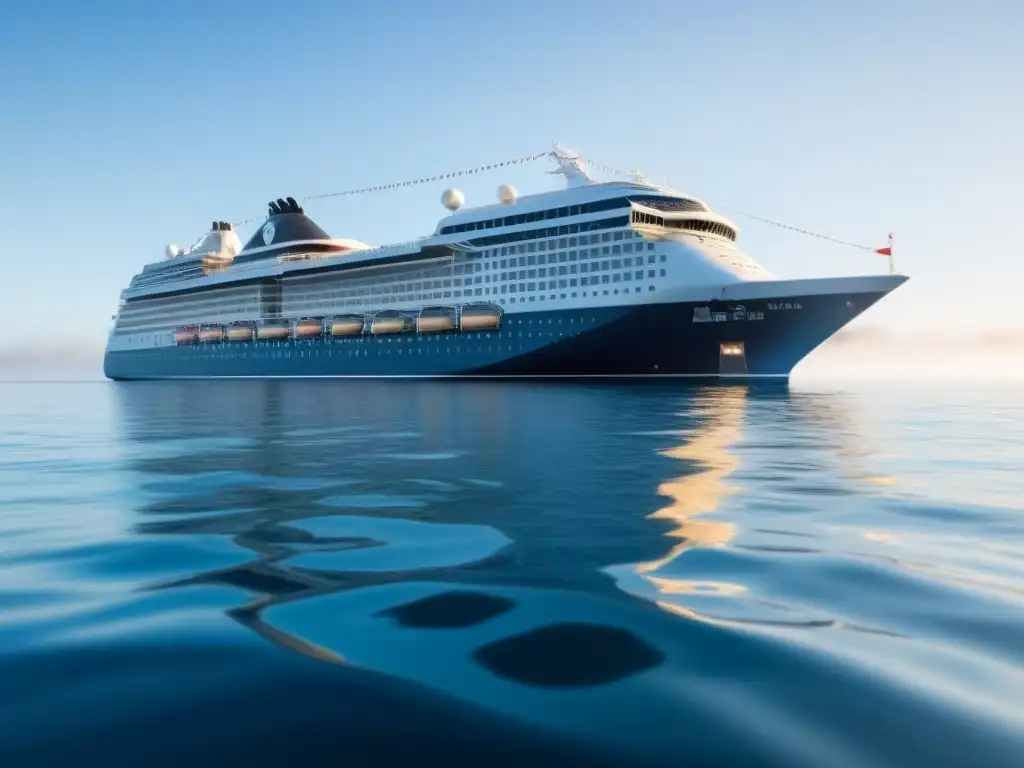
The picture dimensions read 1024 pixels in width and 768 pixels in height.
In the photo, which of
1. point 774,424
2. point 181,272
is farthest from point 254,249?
point 774,424

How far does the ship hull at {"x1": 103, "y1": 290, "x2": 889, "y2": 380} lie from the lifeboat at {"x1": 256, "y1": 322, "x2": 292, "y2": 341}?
43.2 feet

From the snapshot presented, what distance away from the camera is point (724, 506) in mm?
7137

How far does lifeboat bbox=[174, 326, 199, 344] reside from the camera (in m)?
76.2

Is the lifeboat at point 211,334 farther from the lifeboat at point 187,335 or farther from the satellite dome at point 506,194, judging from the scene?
the satellite dome at point 506,194

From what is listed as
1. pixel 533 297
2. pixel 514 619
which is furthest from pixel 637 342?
pixel 514 619

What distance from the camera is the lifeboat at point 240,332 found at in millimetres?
69812

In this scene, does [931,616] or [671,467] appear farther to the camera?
[671,467]

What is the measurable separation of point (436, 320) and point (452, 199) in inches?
509

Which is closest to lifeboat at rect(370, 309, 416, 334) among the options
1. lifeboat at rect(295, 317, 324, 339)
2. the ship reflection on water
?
lifeboat at rect(295, 317, 324, 339)

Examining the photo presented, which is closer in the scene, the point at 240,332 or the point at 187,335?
the point at 240,332

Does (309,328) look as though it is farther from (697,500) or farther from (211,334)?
(697,500)

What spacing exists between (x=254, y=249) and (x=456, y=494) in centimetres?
7338

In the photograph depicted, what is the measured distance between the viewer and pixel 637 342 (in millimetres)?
44531

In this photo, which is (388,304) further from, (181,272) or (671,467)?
(671,467)
